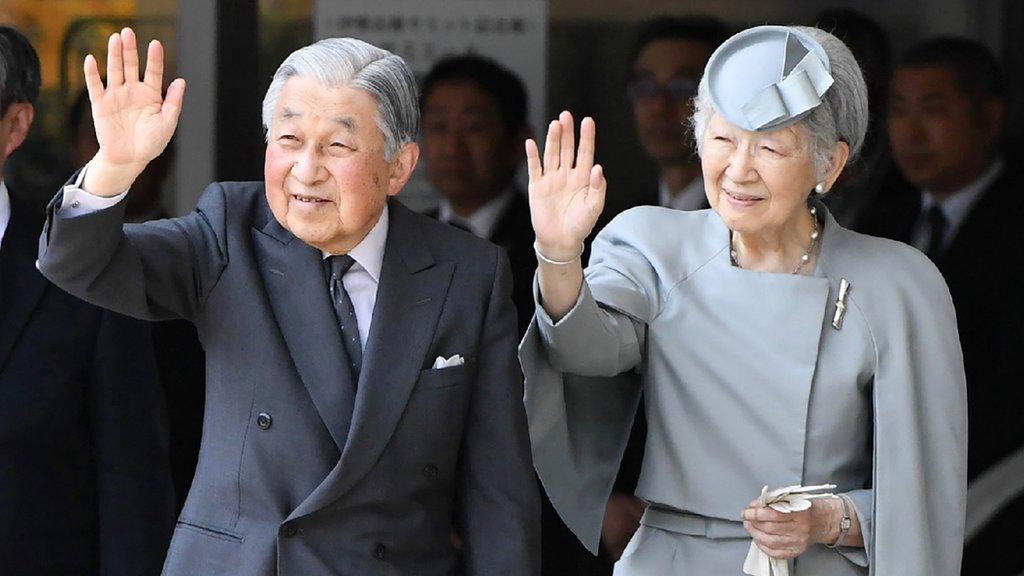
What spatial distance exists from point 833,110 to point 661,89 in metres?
2.41

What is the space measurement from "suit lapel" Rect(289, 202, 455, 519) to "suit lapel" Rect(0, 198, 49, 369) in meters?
0.84

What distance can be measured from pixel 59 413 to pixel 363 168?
0.91 m

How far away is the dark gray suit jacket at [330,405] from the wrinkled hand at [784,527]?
37 centimetres

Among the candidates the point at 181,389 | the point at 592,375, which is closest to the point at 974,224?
the point at 181,389

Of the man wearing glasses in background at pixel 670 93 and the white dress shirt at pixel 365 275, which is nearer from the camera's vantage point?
the white dress shirt at pixel 365 275

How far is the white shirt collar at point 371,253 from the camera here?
9.44ft

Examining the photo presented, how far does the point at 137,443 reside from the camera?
11.2 ft

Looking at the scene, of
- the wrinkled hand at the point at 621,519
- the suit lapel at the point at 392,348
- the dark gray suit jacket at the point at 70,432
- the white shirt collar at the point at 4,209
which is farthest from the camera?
the wrinkled hand at the point at 621,519

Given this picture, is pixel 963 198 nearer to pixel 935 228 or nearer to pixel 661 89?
pixel 935 228

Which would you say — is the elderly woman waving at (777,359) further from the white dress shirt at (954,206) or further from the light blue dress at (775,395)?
the white dress shirt at (954,206)

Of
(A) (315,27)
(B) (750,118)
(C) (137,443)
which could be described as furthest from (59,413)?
(A) (315,27)

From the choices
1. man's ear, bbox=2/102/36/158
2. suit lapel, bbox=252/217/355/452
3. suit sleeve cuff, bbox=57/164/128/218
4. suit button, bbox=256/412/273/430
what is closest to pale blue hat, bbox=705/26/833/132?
suit lapel, bbox=252/217/355/452

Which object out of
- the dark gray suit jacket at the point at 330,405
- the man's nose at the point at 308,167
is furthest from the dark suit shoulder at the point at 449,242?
the man's nose at the point at 308,167

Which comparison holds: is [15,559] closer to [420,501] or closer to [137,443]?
[137,443]
